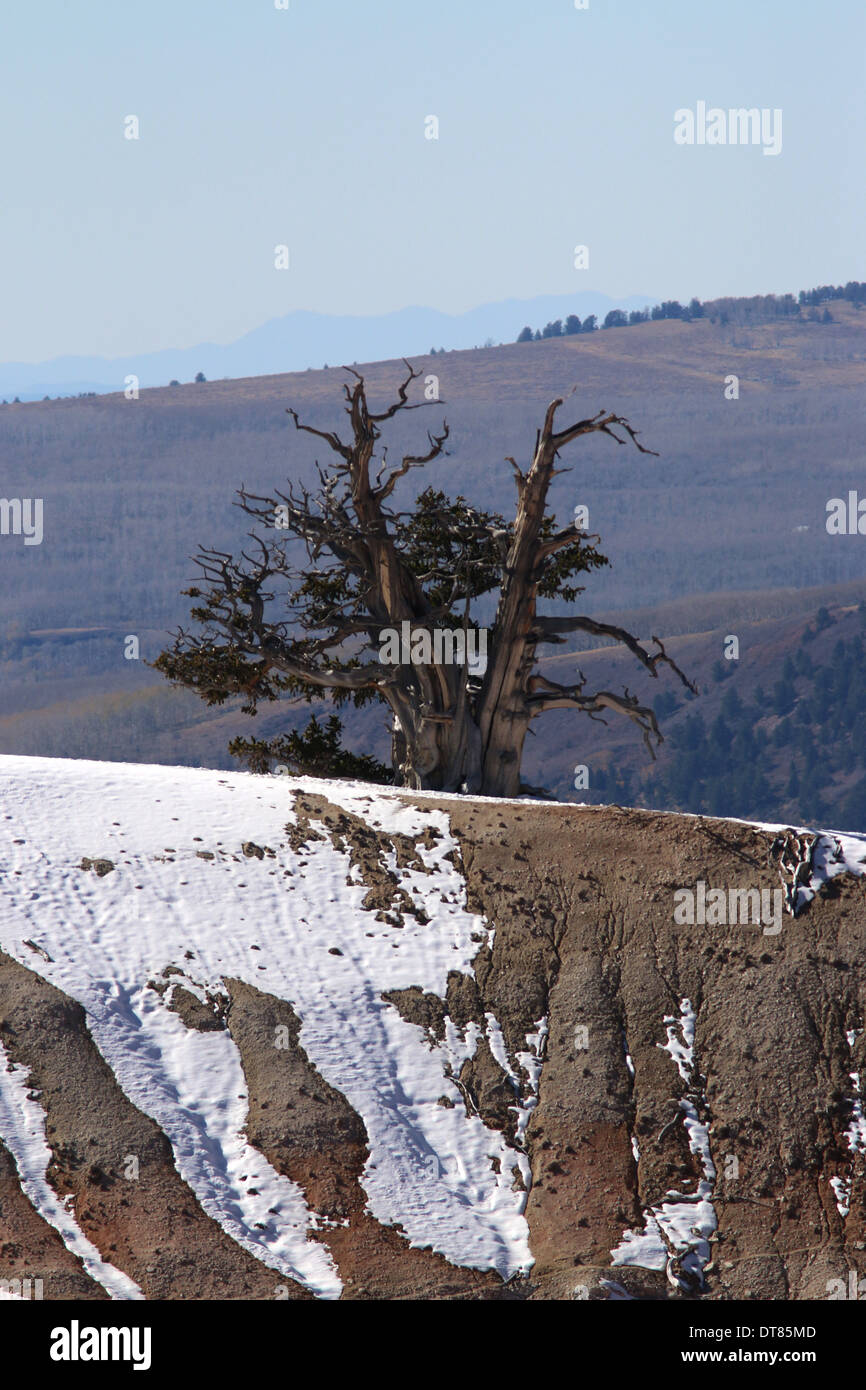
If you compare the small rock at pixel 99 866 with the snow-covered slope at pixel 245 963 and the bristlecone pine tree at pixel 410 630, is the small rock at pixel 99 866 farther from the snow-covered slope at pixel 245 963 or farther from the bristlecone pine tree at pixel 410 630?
the bristlecone pine tree at pixel 410 630

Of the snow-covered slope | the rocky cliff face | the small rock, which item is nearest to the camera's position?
the rocky cliff face

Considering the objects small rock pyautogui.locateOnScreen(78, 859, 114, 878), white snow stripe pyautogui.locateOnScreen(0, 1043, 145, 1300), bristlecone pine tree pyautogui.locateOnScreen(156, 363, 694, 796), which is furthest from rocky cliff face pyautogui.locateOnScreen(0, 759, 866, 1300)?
bristlecone pine tree pyautogui.locateOnScreen(156, 363, 694, 796)

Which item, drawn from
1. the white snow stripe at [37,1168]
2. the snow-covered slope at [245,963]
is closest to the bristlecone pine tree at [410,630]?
the snow-covered slope at [245,963]

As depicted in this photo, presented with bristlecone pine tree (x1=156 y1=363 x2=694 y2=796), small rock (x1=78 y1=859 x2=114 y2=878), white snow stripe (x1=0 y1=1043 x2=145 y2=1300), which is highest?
bristlecone pine tree (x1=156 y1=363 x2=694 y2=796)

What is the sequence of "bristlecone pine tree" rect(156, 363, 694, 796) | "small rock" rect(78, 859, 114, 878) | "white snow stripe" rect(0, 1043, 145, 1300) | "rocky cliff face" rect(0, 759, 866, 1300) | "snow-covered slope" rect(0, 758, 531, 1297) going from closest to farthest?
"white snow stripe" rect(0, 1043, 145, 1300), "rocky cliff face" rect(0, 759, 866, 1300), "snow-covered slope" rect(0, 758, 531, 1297), "small rock" rect(78, 859, 114, 878), "bristlecone pine tree" rect(156, 363, 694, 796)

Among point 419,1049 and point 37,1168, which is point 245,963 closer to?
point 419,1049

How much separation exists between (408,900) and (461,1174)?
5.89m

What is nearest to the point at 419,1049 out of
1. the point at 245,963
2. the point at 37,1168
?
the point at 245,963

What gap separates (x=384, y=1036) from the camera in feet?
76.7

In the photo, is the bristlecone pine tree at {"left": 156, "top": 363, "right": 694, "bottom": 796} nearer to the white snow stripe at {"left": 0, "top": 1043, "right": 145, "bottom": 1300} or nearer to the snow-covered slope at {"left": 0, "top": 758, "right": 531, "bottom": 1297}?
the snow-covered slope at {"left": 0, "top": 758, "right": 531, "bottom": 1297}

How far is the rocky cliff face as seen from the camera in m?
19.6

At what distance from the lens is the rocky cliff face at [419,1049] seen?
64.3ft

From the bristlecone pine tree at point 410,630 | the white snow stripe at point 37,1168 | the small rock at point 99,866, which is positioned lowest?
the white snow stripe at point 37,1168
